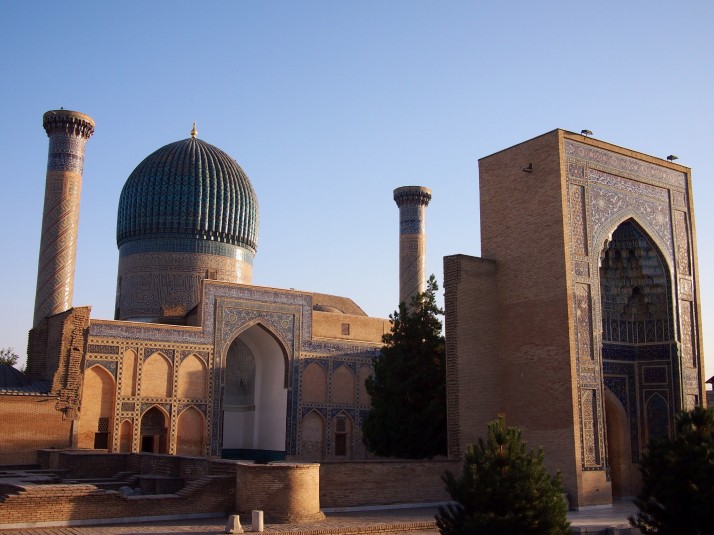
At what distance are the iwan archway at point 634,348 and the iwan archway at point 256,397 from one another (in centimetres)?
842

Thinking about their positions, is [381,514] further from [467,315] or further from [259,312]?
[259,312]

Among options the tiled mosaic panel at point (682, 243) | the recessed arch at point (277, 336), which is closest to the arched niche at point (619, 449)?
the tiled mosaic panel at point (682, 243)

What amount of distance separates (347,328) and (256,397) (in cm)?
291

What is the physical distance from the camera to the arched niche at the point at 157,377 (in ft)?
56.4

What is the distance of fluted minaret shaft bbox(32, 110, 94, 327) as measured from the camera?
1927cm

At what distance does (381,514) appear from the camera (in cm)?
1001

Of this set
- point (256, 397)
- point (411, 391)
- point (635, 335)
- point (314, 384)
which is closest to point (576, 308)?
point (635, 335)

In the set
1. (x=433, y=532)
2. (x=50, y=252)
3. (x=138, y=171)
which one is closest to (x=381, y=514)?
(x=433, y=532)

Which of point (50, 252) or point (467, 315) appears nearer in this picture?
point (467, 315)

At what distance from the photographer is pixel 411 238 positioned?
26297mm

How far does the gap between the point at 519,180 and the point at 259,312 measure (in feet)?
27.7

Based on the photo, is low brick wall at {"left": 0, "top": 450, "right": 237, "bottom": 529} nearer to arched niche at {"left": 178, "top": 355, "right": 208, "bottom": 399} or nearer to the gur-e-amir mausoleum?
the gur-e-amir mausoleum

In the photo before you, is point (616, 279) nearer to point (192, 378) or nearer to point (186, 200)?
point (192, 378)

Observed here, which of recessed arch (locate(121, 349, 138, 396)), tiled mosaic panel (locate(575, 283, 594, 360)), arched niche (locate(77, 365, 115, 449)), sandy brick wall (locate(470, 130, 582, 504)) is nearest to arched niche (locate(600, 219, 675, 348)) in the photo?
tiled mosaic panel (locate(575, 283, 594, 360))
